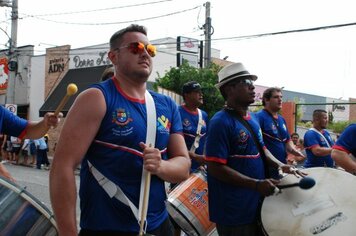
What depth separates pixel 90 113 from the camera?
230 centimetres

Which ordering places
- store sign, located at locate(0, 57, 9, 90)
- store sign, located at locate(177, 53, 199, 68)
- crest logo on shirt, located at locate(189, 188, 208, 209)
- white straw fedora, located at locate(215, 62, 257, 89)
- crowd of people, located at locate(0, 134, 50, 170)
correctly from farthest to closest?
store sign, located at locate(0, 57, 9, 90)
store sign, located at locate(177, 53, 199, 68)
crowd of people, located at locate(0, 134, 50, 170)
crest logo on shirt, located at locate(189, 188, 208, 209)
white straw fedora, located at locate(215, 62, 257, 89)

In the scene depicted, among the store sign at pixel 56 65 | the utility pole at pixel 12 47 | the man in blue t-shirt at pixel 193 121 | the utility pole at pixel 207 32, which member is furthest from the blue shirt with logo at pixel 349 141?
the store sign at pixel 56 65

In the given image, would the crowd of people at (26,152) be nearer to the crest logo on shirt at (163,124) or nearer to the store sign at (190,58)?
the store sign at (190,58)

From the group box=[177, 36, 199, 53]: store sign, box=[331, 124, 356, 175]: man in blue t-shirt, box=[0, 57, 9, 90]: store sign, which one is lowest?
box=[331, 124, 356, 175]: man in blue t-shirt

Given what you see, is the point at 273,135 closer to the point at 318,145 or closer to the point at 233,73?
the point at 318,145

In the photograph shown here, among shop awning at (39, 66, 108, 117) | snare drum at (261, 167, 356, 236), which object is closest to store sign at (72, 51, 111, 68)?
shop awning at (39, 66, 108, 117)

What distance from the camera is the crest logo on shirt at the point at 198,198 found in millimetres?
4434

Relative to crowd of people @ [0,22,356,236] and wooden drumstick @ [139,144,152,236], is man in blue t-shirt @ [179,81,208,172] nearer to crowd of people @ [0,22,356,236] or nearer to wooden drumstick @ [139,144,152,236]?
crowd of people @ [0,22,356,236]

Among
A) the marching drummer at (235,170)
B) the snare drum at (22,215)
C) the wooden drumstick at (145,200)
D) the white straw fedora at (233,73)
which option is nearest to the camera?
the wooden drumstick at (145,200)

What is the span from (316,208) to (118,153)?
168 centimetres

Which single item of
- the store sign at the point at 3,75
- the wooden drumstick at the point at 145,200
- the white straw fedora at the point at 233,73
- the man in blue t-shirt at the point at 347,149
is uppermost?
the store sign at the point at 3,75

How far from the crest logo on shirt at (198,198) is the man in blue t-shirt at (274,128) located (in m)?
2.14

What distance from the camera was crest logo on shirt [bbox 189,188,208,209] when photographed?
4.43 metres

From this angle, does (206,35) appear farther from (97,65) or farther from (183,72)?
(97,65)
